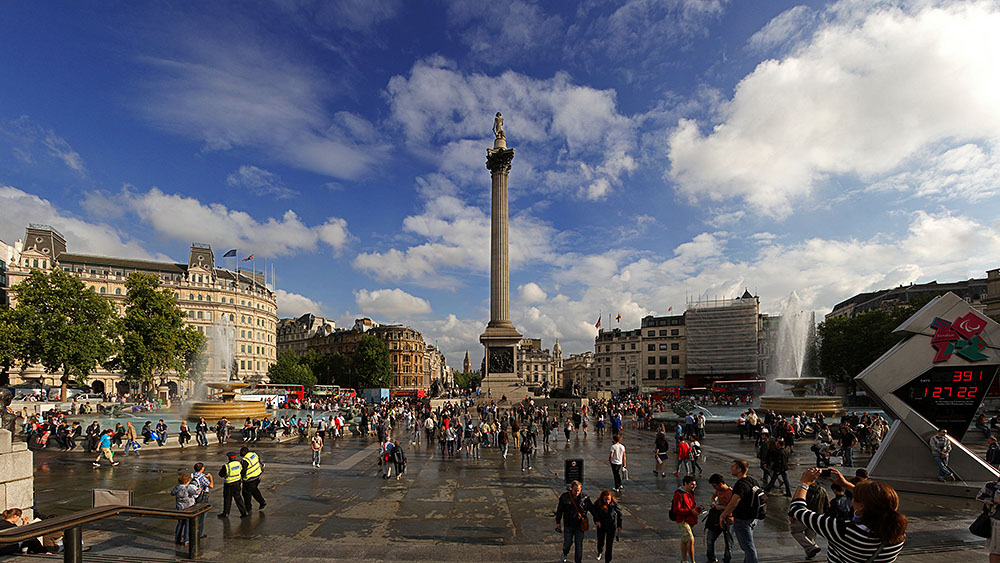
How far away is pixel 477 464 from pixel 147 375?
5682 cm

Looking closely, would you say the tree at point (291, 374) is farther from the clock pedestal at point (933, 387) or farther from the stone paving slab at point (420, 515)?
the clock pedestal at point (933, 387)

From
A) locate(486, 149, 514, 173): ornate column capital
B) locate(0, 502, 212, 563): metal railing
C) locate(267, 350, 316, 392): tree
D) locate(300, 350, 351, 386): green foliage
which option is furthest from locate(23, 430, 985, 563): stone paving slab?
locate(300, 350, 351, 386): green foliage

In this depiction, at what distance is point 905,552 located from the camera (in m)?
9.31

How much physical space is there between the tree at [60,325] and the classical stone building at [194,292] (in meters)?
28.4

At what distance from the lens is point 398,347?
5005 inches

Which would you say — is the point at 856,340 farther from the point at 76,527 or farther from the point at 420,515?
the point at 76,527

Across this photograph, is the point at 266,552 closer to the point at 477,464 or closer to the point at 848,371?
the point at 477,464

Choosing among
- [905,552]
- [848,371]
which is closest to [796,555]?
[905,552]

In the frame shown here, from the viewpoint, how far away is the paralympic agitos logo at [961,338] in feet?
48.1

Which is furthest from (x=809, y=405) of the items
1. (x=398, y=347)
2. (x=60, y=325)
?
(x=398, y=347)

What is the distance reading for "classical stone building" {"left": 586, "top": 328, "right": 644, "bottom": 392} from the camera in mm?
119438

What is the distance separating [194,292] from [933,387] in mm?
102408

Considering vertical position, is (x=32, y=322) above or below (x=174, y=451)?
above

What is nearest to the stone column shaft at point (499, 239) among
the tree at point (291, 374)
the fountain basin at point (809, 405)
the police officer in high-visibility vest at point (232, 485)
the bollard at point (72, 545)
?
the fountain basin at point (809, 405)
